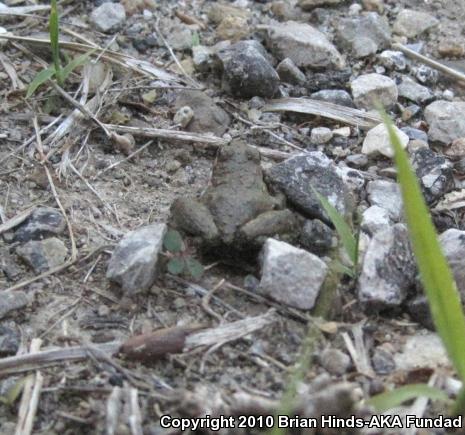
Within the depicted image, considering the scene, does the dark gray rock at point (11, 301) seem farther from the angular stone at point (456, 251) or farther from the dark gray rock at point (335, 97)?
the dark gray rock at point (335, 97)

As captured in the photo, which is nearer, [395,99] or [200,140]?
[200,140]

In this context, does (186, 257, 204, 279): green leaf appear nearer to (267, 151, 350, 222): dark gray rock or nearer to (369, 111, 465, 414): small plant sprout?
(267, 151, 350, 222): dark gray rock

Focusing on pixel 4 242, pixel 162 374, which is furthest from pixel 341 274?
pixel 4 242

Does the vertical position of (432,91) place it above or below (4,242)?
above

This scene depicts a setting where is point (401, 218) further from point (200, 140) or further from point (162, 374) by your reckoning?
point (162, 374)

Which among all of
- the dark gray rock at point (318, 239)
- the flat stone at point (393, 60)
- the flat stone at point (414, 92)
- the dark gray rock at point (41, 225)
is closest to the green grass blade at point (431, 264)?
the dark gray rock at point (318, 239)

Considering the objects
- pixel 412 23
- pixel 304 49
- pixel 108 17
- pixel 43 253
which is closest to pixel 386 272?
pixel 43 253
